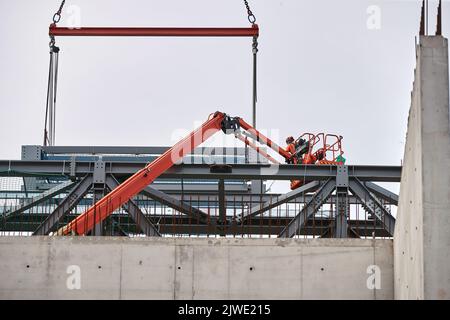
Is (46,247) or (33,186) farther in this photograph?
(33,186)

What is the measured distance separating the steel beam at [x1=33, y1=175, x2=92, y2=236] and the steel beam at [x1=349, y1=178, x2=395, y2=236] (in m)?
6.80

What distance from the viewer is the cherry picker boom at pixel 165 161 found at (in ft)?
72.7

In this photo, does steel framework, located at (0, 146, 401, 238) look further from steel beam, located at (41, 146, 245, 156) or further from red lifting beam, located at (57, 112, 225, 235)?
steel beam, located at (41, 146, 245, 156)

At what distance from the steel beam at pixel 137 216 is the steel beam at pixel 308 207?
325 cm

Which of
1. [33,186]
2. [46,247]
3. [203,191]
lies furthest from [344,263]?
[33,186]

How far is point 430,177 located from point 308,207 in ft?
32.2

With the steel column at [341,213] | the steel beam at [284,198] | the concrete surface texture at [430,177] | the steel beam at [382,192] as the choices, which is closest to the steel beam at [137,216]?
the steel beam at [284,198]

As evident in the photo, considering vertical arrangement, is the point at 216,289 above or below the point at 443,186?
below

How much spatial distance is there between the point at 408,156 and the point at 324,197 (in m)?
8.38

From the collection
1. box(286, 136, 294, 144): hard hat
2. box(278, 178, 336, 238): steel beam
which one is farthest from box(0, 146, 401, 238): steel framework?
box(286, 136, 294, 144): hard hat

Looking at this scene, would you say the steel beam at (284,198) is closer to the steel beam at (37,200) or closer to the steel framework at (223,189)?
the steel framework at (223,189)

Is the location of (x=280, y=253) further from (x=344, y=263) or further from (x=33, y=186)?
(x=33, y=186)
